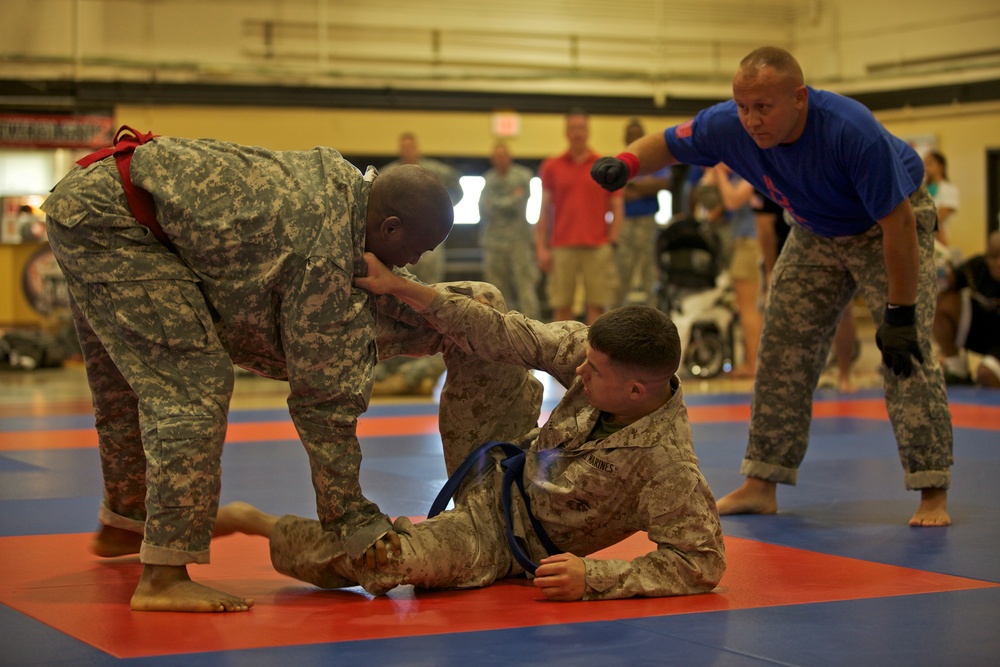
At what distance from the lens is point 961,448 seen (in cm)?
568

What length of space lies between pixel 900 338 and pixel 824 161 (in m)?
0.60

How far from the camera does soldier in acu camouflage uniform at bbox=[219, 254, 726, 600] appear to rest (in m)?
2.71

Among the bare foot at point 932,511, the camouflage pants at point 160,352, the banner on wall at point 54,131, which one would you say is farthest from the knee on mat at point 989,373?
the banner on wall at point 54,131

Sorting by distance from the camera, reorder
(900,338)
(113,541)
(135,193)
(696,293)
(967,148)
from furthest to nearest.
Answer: (967,148) → (696,293) → (900,338) → (113,541) → (135,193)

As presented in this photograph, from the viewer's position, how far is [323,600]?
277 centimetres

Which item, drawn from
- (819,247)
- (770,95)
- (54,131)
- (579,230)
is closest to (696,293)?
(579,230)

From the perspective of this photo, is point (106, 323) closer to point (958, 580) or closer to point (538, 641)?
point (538, 641)

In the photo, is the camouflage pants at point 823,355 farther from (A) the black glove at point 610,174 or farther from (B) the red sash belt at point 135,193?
(B) the red sash belt at point 135,193

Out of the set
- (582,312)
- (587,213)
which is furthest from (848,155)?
(582,312)

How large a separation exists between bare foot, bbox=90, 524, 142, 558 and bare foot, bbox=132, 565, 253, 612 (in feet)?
1.79

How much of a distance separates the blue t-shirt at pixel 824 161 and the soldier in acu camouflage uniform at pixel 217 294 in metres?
1.44

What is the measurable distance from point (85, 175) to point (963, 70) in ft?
46.3

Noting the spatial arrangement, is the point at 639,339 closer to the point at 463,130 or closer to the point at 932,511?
the point at 932,511

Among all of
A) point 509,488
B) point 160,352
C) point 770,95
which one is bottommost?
point 509,488
